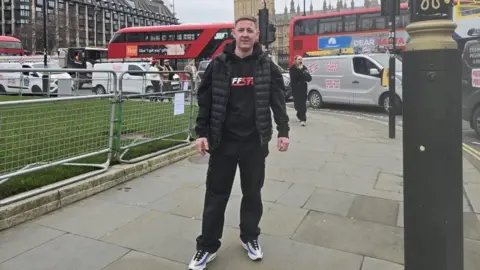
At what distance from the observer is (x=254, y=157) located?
3100 millimetres

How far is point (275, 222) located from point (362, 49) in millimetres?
19097

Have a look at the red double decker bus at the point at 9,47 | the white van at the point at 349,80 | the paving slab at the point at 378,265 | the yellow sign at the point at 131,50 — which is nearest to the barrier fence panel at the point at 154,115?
the paving slab at the point at 378,265

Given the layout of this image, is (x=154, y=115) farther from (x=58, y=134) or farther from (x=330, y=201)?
(x=330, y=201)

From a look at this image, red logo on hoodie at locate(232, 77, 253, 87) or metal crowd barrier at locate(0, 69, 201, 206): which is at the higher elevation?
red logo on hoodie at locate(232, 77, 253, 87)

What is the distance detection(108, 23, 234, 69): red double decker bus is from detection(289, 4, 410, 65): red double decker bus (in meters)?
5.00

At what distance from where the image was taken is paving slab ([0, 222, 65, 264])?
3.23 m

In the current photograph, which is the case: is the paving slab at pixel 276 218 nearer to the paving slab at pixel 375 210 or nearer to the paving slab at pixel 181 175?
the paving slab at pixel 375 210

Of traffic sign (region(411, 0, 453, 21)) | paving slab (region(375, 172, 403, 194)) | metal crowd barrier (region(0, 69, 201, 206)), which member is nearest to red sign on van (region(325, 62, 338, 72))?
metal crowd barrier (region(0, 69, 201, 206))

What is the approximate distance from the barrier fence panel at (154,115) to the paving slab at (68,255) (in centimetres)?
223

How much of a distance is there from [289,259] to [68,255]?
1658 mm

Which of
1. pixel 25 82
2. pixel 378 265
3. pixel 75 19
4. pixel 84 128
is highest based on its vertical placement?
pixel 75 19

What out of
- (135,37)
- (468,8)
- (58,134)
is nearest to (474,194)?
(58,134)

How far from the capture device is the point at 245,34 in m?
2.91

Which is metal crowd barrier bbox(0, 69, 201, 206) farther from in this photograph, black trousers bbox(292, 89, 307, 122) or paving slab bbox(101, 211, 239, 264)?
black trousers bbox(292, 89, 307, 122)
